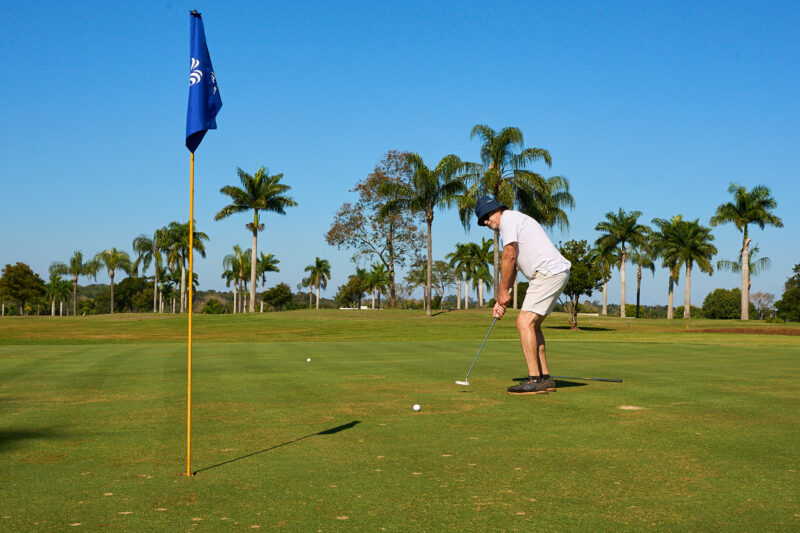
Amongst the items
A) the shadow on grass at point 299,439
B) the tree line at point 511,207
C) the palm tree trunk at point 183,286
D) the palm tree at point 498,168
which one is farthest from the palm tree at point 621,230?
the shadow on grass at point 299,439

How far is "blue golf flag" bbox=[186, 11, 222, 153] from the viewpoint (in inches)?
223

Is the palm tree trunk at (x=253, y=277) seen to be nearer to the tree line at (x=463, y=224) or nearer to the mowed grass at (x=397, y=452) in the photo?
the tree line at (x=463, y=224)

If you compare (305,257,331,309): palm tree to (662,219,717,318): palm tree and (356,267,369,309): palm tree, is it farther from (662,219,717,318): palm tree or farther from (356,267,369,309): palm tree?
(662,219,717,318): palm tree

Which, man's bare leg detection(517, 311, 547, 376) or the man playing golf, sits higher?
the man playing golf

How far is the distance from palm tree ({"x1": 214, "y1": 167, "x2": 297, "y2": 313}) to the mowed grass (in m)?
52.9

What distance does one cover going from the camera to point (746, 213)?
224 feet

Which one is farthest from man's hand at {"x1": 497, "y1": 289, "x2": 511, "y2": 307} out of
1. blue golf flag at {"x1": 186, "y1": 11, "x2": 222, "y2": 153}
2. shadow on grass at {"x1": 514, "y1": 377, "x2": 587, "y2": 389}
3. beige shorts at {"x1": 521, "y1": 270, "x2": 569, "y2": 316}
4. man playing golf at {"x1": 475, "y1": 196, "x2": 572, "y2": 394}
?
blue golf flag at {"x1": 186, "y1": 11, "x2": 222, "y2": 153}

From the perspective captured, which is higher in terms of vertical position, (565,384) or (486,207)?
(486,207)

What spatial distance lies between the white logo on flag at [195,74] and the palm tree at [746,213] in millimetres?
72560

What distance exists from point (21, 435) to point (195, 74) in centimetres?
422

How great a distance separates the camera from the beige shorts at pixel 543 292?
9383 mm

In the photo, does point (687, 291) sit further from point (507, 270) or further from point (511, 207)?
point (507, 270)

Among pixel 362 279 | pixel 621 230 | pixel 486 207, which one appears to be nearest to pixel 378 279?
pixel 362 279

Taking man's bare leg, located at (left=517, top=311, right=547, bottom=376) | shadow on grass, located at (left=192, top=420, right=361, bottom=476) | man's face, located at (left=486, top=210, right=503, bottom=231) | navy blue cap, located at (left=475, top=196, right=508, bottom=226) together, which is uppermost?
navy blue cap, located at (left=475, top=196, right=508, bottom=226)
